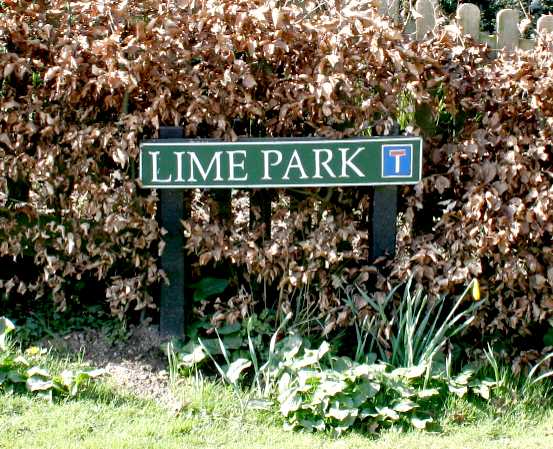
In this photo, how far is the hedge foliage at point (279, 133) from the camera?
4180 millimetres

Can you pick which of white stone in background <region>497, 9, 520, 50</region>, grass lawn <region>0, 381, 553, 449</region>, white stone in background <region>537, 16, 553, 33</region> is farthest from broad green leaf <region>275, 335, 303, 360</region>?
white stone in background <region>537, 16, 553, 33</region>

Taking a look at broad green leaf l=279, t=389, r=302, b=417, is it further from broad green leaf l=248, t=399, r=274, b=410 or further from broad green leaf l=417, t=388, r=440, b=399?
broad green leaf l=417, t=388, r=440, b=399

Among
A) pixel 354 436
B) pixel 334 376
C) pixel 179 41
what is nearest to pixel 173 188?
pixel 179 41

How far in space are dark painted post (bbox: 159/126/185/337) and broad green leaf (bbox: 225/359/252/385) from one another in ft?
1.53

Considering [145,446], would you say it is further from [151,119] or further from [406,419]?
[151,119]

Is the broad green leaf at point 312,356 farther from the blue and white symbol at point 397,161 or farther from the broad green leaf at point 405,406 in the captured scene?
the blue and white symbol at point 397,161

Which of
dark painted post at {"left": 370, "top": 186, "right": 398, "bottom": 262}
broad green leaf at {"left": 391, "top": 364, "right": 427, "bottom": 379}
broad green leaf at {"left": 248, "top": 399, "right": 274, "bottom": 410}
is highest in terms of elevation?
dark painted post at {"left": 370, "top": 186, "right": 398, "bottom": 262}

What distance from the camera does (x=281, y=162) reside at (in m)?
4.27

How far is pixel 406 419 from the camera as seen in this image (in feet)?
12.9

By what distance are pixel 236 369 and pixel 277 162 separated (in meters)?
1.07

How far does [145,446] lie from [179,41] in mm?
1998

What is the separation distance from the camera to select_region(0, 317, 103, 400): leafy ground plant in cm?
399

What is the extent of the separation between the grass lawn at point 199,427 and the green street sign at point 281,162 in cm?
107

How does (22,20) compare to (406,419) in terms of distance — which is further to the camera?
(22,20)
